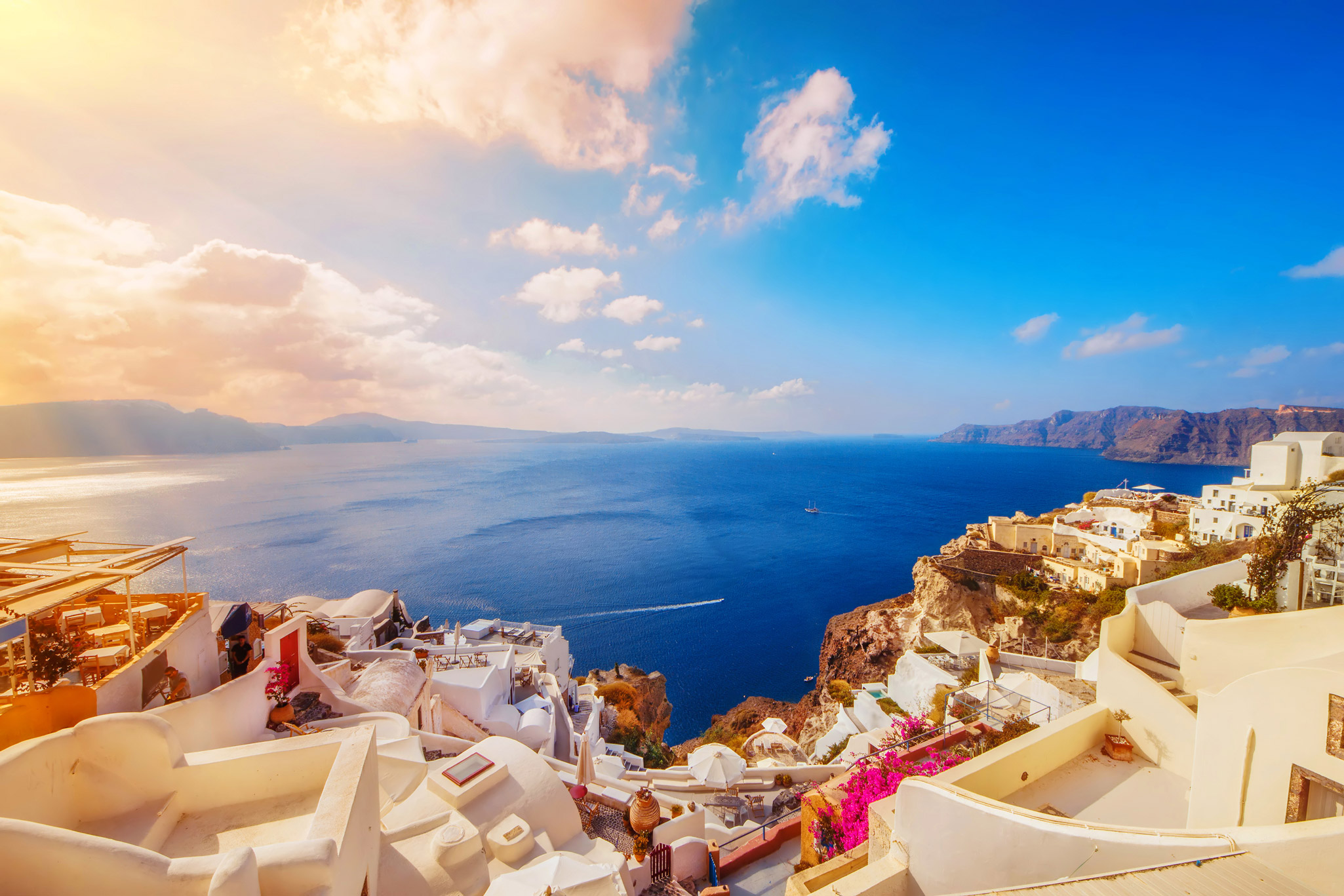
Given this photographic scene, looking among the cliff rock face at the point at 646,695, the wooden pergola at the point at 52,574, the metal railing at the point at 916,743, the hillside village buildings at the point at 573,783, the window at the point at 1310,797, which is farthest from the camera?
the cliff rock face at the point at 646,695

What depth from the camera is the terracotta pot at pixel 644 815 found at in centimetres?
989

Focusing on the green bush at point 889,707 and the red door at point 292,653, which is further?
the green bush at point 889,707

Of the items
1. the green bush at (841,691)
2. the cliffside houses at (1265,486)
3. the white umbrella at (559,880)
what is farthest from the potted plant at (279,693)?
the cliffside houses at (1265,486)

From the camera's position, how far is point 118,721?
16.3ft

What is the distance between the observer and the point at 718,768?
14430 millimetres

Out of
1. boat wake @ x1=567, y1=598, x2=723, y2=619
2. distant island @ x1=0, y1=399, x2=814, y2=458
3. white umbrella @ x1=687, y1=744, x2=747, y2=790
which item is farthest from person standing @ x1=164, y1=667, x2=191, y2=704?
distant island @ x1=0, y1=399, x2=814, y2=458

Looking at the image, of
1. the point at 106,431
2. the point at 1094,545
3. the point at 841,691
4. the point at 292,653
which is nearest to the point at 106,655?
the point at 292,653

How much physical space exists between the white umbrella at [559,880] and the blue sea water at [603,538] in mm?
26792

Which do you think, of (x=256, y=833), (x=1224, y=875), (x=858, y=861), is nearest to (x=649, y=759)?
(x=858, y=861)

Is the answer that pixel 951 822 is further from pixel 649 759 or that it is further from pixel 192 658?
pixel 649 759

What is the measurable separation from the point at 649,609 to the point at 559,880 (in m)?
42.6

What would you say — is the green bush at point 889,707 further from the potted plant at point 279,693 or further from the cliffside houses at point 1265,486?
the cliffside houses at point 1265,486

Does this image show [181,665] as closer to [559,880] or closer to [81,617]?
[81,617]

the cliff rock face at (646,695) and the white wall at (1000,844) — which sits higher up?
the white wall at (1000,844)
